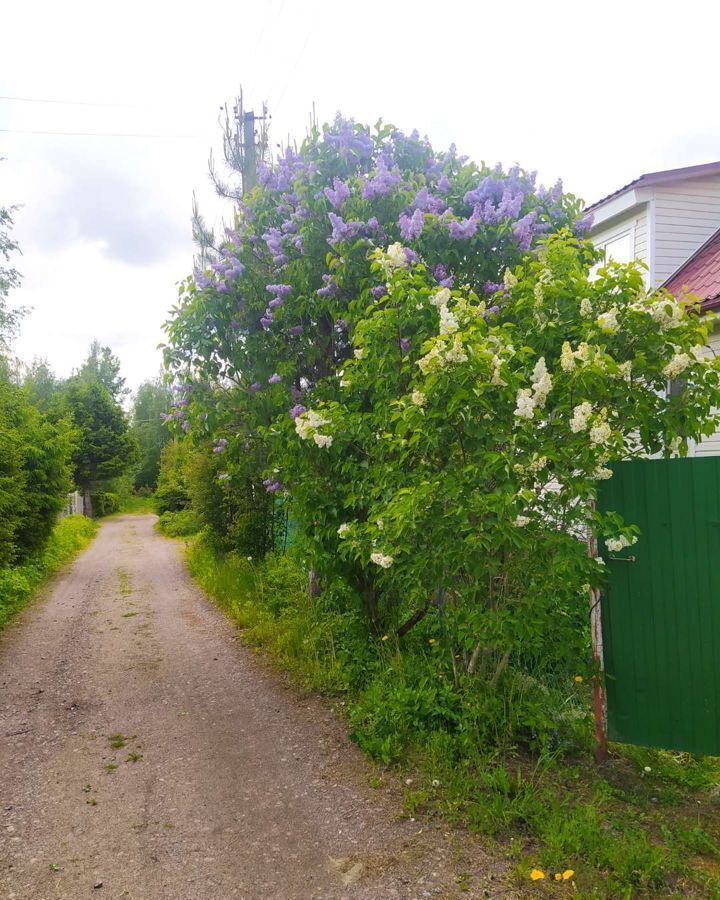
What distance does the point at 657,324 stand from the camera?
12.2ft

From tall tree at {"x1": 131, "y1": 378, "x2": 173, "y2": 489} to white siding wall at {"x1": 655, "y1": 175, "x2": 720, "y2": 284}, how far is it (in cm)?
3907

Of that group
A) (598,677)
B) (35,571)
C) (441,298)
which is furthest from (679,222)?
(35,571)

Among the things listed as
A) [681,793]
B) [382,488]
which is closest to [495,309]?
[382,488]

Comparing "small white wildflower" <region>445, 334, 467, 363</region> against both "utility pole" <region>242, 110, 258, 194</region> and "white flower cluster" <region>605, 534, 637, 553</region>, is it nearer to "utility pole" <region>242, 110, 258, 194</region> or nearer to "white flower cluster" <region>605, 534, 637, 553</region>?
"white flower cluster" <region>605, 534, 637, 553</region>

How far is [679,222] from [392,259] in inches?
344

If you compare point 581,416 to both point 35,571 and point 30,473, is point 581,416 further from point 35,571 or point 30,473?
point 30,473

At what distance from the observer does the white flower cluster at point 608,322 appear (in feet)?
11.8

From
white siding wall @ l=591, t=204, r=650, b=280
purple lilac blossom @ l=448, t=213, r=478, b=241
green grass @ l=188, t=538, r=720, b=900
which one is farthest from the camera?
white siding wall @ l=591, t=204, r=650, b=280

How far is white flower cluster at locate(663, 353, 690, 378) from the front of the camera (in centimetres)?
365

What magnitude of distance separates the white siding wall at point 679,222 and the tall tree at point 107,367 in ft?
151

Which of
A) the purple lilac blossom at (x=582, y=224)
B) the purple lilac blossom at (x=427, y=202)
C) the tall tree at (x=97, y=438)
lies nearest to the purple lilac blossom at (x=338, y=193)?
the purple lilac blossom at (x=427, y=202)

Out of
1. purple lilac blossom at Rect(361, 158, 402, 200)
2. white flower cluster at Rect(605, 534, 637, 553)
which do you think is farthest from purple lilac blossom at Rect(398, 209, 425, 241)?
white flower cluster at Rect(605, 534, 637, 553)

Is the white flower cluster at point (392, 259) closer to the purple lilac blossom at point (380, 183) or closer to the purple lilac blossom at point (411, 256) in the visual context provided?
the purple lilac blossom at point (411, 256)

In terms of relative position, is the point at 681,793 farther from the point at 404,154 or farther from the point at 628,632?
the point at 404,154
